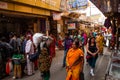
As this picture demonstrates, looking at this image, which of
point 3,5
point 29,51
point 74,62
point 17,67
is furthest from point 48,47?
point 3,5

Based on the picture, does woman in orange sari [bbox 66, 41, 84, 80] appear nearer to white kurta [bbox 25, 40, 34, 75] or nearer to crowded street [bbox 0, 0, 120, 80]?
crowded street [bbox 0, 0, 120, 80]

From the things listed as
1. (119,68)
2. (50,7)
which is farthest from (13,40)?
(50,7)

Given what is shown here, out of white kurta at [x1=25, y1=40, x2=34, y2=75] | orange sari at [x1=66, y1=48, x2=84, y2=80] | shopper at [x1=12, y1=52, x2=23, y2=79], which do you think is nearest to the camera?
orange sari at [x1=66, y1=48, x2=84, y2=80]

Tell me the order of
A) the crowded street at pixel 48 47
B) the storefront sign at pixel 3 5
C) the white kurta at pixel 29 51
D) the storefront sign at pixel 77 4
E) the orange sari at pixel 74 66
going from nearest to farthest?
the orange sari at pixel 74 66, the crowded street at pixel 48 47, the white kurta at pixel 29 51, the storefront sign at pixel 3 5, the storefront sign at pixel 77 4

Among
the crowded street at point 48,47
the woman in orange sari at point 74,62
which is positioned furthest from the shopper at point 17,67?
the woman in orange sari at point 74,62

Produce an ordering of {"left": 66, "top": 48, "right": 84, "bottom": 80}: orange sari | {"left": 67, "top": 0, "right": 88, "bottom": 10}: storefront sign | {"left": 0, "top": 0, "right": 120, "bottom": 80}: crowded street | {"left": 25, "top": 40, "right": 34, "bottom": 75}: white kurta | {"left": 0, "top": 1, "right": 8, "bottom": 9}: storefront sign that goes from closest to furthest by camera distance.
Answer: {"left": 66, "top": 48, "right": 84, "bottom": 80}: orange sari, {"left": 0, "top": 0, "right": 120, "bottom": 80}: crowded street, {"left": 25, "top": 40, "right": 34, "bottom": 75}: white kurta, {"left": 0, "top": 1, "right": 8, "bottom": 9}: storefront sign, {"left": 67, "top": 0, "right": 88, "bottom": 10}: storefront sign

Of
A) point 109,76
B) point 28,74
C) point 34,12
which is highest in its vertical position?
point 34,12

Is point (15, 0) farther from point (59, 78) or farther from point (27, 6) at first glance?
point (59, 78)

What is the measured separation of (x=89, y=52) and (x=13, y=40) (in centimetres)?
484

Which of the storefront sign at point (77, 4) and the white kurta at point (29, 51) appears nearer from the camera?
the white kurta at point (29, 51)

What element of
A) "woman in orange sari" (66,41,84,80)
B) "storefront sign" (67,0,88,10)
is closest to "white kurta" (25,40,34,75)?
"woman in orange sari" (66,41,84,80)

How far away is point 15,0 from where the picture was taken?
16.5 m

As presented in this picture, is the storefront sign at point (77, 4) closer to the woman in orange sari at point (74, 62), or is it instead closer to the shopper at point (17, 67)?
the shopper at point (17, 67)

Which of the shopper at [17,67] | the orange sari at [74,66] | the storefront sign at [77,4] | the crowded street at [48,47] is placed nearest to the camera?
the orange sari at [74,66]
